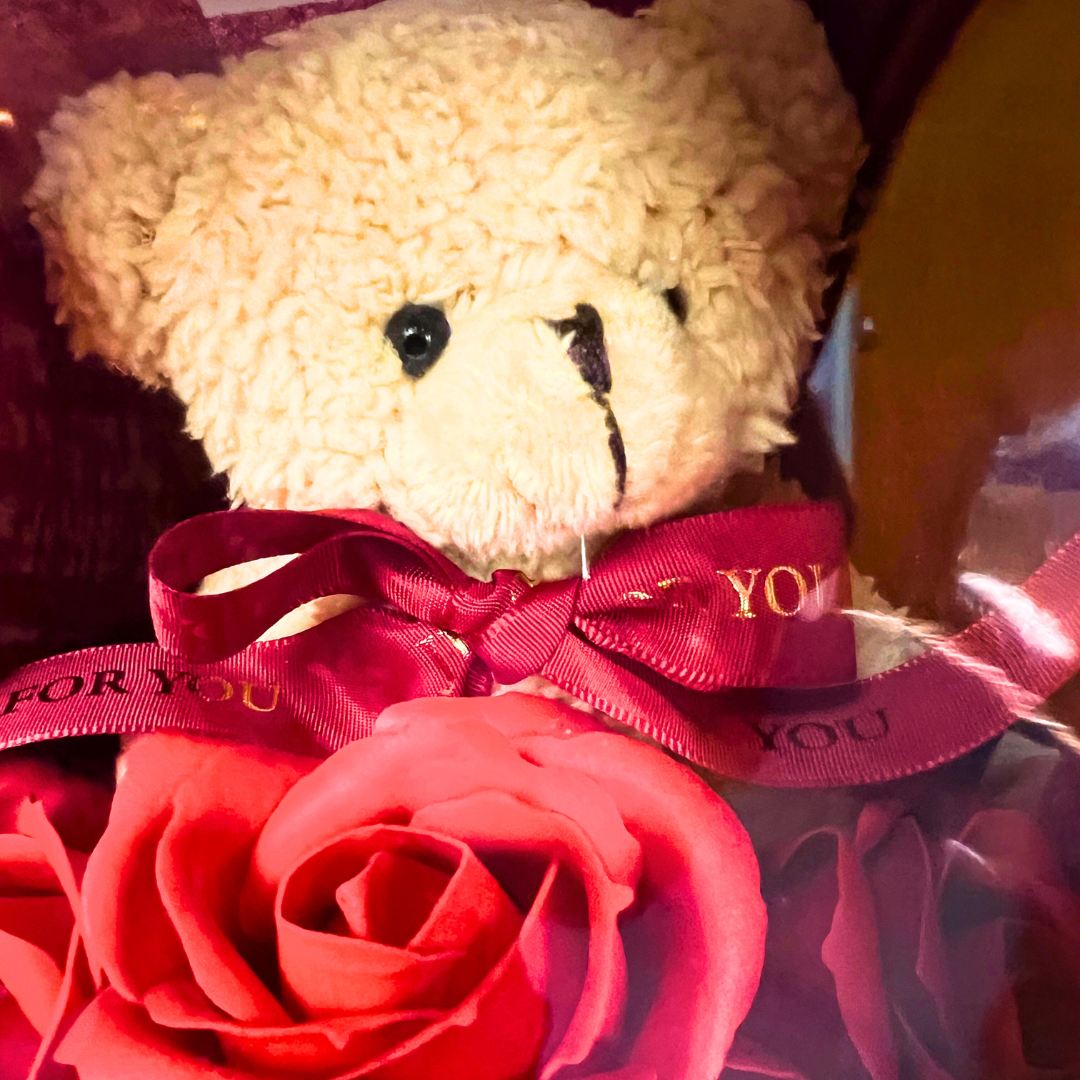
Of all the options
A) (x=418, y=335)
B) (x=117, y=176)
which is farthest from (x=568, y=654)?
(x=117, y=176)

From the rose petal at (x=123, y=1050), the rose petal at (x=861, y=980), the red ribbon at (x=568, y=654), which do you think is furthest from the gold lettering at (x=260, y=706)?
the rose petal at (x=861, y=980)

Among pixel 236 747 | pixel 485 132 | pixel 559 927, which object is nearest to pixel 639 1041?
pixel 559 927

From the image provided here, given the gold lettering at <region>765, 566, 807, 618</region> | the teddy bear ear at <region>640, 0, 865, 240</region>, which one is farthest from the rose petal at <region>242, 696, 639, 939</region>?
the teddy bear ear at <region>640, 0, 865, 240</region>

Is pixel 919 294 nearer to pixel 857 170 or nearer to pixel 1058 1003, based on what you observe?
pixel 857 170

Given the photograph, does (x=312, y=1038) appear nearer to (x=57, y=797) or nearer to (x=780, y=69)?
(x=57, y=797)

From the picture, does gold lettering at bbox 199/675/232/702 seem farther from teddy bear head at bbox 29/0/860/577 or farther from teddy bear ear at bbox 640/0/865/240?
teddy bear ear at bbox 640/0/865/240

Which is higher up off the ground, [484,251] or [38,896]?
[484,251]
